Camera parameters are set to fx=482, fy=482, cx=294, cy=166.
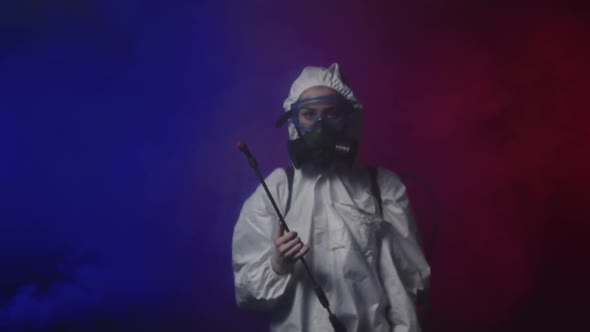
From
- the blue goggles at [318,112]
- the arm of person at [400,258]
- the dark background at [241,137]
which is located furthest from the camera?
the dark background at [241,137]

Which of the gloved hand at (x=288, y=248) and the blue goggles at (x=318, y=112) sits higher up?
the blue goggles at (x=318, y=112)

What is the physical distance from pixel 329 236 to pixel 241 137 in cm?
92

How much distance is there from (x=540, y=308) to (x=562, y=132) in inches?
33.0

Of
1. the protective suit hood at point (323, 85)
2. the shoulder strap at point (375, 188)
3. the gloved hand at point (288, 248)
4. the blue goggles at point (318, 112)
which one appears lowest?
Answer: the gloved hand at point (288, 248)

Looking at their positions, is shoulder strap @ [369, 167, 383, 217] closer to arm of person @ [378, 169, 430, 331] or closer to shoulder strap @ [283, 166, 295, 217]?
arm of person @ [378, 169, 430, 331]

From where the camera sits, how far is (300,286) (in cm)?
145

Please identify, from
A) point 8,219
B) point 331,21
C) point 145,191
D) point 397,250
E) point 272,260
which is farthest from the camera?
point 331,21

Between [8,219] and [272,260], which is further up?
[8,219]

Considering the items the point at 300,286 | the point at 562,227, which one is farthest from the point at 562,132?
the point at 300,286

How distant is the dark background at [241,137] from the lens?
2.08 m

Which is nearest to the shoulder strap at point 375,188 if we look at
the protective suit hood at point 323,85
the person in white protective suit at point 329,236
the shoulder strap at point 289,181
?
the person in white protective suit at point 329,236

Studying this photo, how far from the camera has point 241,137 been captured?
2.27 meters

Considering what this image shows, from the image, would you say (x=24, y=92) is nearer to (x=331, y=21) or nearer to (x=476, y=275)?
(x=331, y=21)

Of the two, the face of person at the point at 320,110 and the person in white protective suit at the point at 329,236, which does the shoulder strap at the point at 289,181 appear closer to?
the person in white protective suit at the point at 329,236
